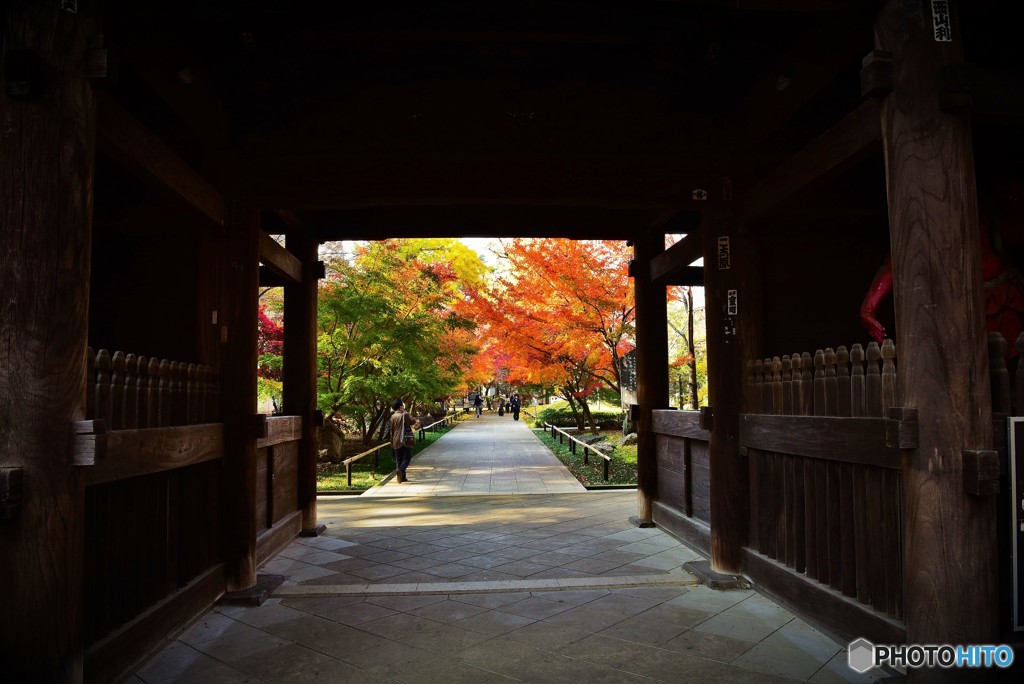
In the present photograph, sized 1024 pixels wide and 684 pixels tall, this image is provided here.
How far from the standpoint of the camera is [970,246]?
10.5 feet

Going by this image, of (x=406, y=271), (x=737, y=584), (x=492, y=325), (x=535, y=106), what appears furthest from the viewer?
(x=492, y=325)

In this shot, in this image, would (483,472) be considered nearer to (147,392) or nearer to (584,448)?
(584,448)

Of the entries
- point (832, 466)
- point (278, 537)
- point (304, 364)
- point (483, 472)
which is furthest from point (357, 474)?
point (832, 466)

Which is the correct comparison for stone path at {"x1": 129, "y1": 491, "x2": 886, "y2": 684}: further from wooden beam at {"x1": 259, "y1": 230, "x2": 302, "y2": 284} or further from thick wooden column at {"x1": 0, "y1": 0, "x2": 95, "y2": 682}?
wooden beam at {"x1": 259, "y1": 230, "x2": 302, "y2": 284}

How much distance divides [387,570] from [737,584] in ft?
10.2

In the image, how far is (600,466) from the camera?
47.3ft

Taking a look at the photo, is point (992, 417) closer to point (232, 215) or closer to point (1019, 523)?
point (1019, 523)

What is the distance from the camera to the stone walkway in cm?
1128

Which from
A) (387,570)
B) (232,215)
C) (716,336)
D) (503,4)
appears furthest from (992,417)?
(232,215)

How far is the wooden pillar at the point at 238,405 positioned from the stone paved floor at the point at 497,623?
48 cm

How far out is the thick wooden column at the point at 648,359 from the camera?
7996 millimetres

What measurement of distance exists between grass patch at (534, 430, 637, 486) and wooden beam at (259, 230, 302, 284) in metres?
6.94

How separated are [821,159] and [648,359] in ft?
13.3

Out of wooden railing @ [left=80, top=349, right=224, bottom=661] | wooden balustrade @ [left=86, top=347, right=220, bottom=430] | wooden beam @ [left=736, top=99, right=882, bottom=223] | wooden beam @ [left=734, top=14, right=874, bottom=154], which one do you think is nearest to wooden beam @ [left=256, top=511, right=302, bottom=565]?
wooden railing @ [left=80, top=349, right=224, bottom=661]
